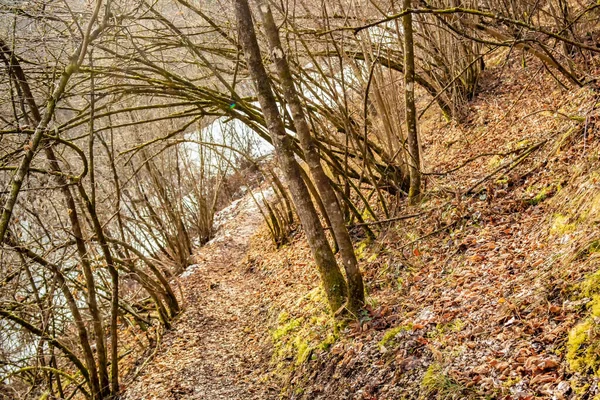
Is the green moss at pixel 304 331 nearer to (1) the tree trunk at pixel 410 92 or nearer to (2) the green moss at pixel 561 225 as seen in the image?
(1) the tree trunk at pixel 410 92

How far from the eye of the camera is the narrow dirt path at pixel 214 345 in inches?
222

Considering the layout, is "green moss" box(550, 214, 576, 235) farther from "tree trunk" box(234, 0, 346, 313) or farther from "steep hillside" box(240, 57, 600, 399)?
"tree trunk" box(234, 0, 346, 313)

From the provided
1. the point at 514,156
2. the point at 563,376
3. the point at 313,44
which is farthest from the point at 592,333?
the point at 313,44

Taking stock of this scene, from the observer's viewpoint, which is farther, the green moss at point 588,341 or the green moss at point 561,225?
the green moss at point 561,225

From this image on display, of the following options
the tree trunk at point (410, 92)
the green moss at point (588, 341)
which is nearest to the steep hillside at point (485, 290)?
the green moss at point (588, 341)

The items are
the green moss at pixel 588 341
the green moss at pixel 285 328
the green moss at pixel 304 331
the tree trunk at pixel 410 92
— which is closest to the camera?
the green moss at pixel 588 341

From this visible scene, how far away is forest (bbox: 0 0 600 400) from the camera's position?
3.34 m

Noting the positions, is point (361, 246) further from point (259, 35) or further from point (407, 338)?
point (259, 35)

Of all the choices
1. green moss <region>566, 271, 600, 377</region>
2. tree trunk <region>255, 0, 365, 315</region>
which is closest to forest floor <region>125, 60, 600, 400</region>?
green moss <region>566, 271, 600, 377</region>

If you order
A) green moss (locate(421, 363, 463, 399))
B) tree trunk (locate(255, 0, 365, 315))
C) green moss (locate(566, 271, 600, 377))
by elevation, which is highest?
tree trunk (locate(255, 0, 365, 315))

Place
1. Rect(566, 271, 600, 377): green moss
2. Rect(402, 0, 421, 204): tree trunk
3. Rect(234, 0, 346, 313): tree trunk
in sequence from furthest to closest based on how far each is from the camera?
Rect(402, 0, 421, 204): tree trunk < Rect(234, 0, 346, 313): tree trunk < Rect(566, 271, 600, 377): green moss

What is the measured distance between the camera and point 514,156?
5391 millimetres

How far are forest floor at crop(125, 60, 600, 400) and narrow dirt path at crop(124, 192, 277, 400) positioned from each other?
0.09ft

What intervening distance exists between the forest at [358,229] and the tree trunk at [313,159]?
2 cm
